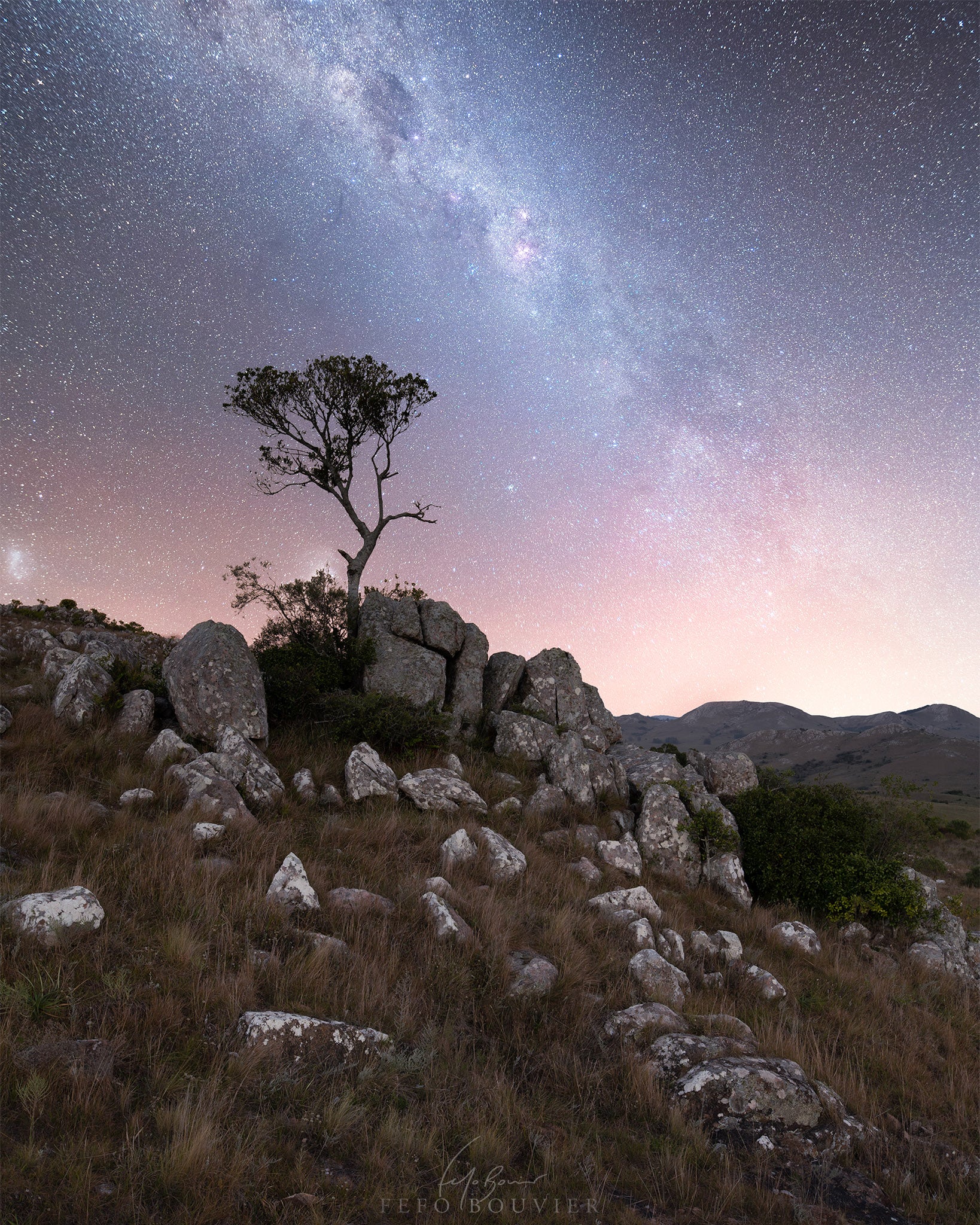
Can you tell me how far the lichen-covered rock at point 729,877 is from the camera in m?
13.5

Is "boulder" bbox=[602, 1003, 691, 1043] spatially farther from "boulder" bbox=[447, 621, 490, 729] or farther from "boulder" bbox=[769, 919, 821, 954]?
"boulder" bbox=[447, 621, 490, 729]

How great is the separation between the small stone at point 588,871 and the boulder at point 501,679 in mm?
8483

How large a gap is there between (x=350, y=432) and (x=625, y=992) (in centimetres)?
2224

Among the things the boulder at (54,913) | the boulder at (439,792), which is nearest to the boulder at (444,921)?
the boulder at (54,913)

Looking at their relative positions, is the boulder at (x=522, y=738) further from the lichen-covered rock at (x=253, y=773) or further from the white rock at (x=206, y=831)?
the white rock at (x=206, y=831)

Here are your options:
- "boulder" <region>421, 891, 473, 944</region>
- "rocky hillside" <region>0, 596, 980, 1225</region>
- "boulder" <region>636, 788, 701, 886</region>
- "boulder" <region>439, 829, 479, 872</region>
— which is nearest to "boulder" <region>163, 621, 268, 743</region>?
"rocky hillside" <region>0, 596, 980, 1225</region>

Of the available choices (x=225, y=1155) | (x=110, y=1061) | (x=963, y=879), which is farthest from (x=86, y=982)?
(x=963, y=879)

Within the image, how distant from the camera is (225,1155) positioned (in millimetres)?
4051

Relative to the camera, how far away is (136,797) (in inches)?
406

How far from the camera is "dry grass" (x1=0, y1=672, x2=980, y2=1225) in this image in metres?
4.04

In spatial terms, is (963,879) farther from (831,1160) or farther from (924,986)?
(831,1160)

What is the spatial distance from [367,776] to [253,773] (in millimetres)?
2338

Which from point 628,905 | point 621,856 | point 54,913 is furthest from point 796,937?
point 54,913

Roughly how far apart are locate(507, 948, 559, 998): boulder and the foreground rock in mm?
2127
